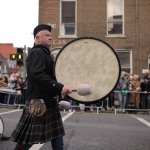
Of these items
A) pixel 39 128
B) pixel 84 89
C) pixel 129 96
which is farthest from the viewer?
pixel 129 96

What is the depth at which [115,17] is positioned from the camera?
2319 centimetres

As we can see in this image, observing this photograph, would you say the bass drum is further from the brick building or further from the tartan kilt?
the brick building

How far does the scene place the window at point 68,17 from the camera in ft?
76.9

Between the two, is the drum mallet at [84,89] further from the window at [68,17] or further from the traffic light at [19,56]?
the window at [68,17]

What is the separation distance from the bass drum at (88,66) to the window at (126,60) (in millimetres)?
18723

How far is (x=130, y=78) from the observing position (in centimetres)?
1703

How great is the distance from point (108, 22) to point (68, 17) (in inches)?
94.3

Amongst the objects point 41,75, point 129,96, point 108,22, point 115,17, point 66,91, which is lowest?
point 129,96

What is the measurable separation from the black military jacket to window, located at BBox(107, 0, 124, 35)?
19.5 metres

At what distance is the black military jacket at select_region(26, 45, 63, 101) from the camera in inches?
149

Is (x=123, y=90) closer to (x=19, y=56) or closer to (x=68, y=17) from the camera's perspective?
(x=19, y=56)

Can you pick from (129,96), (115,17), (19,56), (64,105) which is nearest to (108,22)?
(115,17)

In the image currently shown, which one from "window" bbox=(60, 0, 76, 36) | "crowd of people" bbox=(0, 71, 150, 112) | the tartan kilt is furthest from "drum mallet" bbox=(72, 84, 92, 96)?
"window" bbox=(60, 0, 76, 36)

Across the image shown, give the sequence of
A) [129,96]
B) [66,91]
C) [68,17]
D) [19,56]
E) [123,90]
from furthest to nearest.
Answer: [68,17], [19,56], [129,96], [123,90], [66,91]
